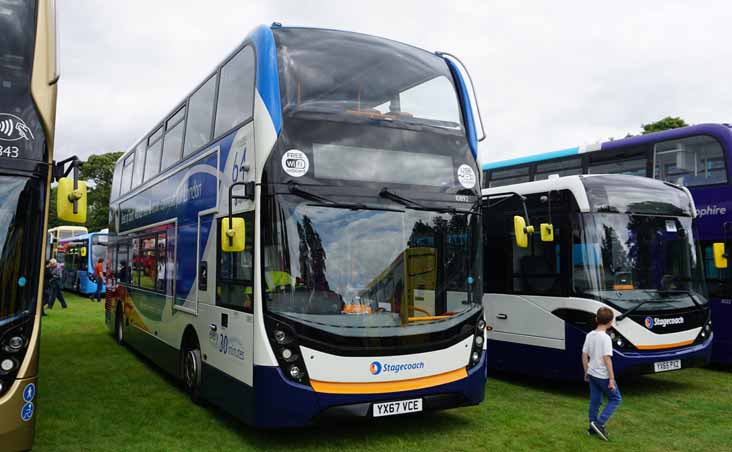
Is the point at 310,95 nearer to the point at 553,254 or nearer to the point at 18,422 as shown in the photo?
the point at 18,422

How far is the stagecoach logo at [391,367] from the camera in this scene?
6.32 metres

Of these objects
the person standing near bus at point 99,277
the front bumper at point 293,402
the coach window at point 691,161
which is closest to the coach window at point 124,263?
the front bumper at point 293,402

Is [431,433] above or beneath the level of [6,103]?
beneath

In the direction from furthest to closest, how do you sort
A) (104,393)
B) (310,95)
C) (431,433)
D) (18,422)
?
(104,393) < (431,433) < (310,95) < (18,422)

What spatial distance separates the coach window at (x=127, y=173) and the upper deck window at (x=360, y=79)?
7.33 m

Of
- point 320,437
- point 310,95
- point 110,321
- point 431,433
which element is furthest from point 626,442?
point 110,321

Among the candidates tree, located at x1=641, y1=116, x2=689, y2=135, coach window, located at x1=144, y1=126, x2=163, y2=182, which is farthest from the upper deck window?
tree, located at x1=641, y1=116, x2=689, y2=135

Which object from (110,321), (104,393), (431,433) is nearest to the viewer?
(431,433)

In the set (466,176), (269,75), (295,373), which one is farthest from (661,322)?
(269,75)

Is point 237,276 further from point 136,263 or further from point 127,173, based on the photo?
point 127,173

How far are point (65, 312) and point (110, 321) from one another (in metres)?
7.77

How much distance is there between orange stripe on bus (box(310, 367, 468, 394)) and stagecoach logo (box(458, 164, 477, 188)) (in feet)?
6.49

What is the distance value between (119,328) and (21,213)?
905 cm

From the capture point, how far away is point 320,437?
6.83 meters
